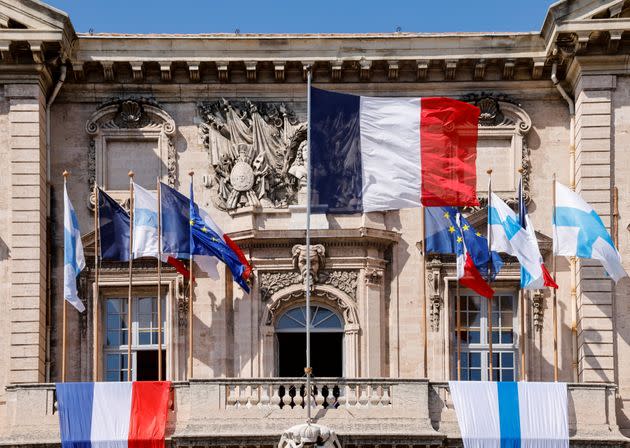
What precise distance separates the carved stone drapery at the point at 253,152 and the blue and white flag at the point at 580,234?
18.9ft

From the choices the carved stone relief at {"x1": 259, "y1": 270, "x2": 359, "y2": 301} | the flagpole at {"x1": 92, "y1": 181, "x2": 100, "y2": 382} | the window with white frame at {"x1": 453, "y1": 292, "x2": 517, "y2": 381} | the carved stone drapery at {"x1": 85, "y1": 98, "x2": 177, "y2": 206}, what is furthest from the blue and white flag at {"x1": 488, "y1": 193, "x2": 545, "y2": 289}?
the flagpole at {"x1": 92, "y1": 181, "x2": 100, "y2": 382}

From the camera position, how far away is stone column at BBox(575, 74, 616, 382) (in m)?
44.5

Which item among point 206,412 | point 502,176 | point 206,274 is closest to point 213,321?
point 206,274

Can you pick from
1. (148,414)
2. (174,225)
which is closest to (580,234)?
(174,225)

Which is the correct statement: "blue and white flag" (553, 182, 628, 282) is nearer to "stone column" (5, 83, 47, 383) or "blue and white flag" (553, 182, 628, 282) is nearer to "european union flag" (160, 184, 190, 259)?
"european union flag" (160, 184, 190, 259)

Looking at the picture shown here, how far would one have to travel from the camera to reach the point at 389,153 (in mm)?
42250

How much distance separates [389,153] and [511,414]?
5571 millimetres

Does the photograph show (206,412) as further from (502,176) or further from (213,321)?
(502,176)

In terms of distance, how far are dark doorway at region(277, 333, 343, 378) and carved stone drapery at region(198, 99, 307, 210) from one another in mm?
2854

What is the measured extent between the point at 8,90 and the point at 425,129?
30.4 ft

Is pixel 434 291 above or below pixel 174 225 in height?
below

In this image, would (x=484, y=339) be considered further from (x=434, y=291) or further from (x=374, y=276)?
(x=374, y=276)

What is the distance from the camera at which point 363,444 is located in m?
41.7

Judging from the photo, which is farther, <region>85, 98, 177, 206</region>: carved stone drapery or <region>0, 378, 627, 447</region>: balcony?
<region>85, 98, 177, 206</region>: carved stone drapery
